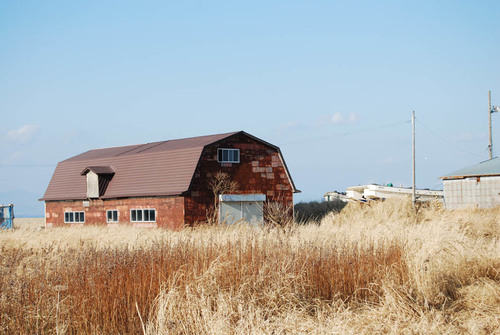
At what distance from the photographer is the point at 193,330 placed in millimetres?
7094

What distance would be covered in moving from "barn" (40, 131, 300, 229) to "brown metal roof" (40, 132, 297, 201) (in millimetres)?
53

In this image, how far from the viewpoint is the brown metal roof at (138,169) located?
24703 millimetres

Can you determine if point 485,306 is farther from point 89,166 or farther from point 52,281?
point 89,166

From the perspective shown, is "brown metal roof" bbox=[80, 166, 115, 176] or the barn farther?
"brown metal roof" bbox=[80, 166, 115, 176]

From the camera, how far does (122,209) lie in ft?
88.1

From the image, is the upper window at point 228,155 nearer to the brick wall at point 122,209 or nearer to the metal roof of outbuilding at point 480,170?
the brick wall at point 122,209

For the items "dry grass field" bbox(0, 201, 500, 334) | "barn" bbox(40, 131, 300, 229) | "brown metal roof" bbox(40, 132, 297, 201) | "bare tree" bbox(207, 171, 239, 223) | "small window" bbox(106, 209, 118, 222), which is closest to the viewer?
"dry grass field" bbox(0, 201, 500, 334)

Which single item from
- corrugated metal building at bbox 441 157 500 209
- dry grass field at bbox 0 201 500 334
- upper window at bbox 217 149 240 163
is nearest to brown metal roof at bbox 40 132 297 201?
upper window at bbox 217 149 240 163

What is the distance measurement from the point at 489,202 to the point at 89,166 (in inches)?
815

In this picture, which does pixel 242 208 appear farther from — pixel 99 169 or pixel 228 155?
pixel 99 169

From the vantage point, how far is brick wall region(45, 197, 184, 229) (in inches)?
952

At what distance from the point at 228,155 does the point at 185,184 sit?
2839 mm

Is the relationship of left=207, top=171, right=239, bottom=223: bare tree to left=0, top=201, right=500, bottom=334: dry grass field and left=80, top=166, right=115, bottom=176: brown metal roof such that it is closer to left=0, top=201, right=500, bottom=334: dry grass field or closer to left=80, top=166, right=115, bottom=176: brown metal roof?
left=80, top=166, right=115, bottom=176: brown metal roof

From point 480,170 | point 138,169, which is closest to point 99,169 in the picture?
point 138,169
